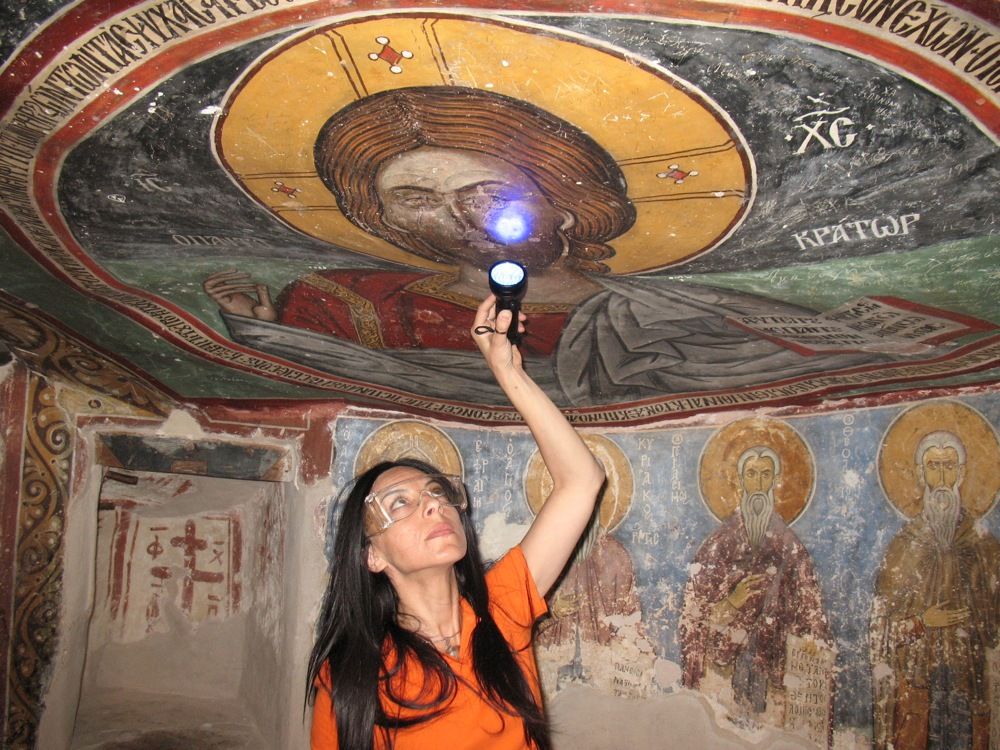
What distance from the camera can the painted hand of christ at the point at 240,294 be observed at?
3.44 metres

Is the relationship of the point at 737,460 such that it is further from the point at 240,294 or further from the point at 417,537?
the point at 417,537

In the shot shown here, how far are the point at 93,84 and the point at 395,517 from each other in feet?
4.23

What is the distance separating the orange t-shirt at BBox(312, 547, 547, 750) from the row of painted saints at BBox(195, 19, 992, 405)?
1.10m

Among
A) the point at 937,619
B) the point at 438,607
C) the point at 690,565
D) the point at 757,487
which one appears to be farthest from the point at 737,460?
the point at 438,607

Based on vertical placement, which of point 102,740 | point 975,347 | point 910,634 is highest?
point 975,347

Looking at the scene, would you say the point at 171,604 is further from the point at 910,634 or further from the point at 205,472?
the point at 910,634

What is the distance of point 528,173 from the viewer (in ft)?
7.92

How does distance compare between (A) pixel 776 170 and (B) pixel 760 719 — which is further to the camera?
(B) pixel 760 719

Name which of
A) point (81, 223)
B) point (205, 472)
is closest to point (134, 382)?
point (205, 472)

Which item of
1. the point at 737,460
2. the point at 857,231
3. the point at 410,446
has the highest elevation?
the point at 857,231

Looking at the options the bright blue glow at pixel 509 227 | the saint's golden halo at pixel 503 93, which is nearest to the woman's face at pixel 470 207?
the bright blue glow at pixel 509 227

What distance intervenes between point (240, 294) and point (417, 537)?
2.05 meters

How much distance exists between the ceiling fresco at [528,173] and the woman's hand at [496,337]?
1.61 feet

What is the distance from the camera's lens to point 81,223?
287cm
